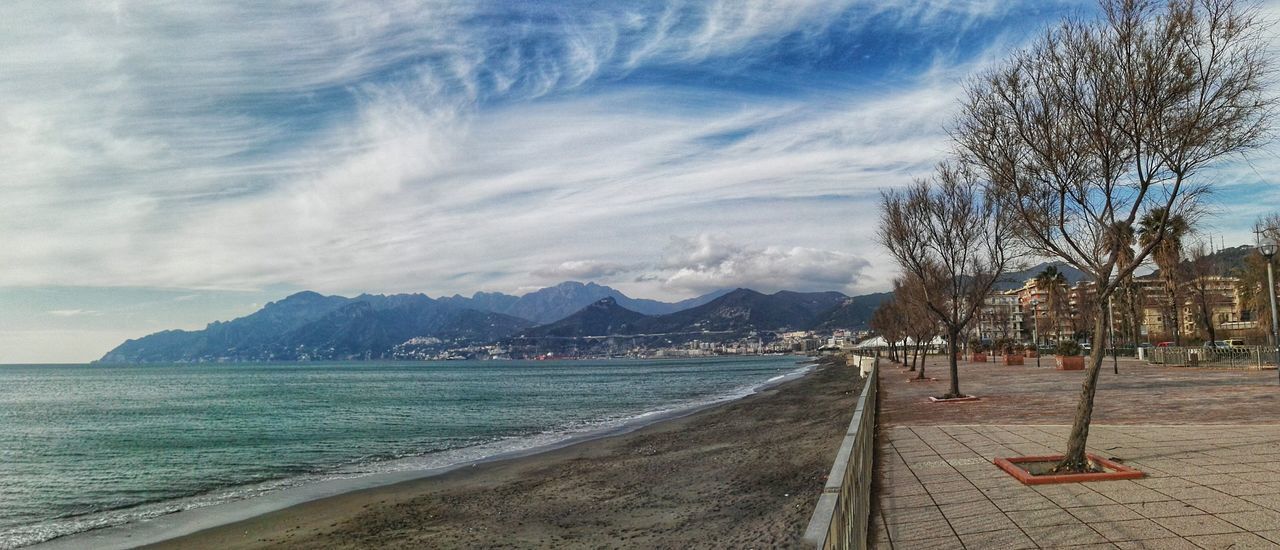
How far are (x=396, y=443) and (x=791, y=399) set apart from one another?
715 inches

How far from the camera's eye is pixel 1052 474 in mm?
7977

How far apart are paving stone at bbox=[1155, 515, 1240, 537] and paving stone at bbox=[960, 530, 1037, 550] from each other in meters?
1.13

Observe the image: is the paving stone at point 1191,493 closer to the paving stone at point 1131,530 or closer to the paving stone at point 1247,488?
the paving stone at point 1247,488

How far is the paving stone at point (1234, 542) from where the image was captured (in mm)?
5137

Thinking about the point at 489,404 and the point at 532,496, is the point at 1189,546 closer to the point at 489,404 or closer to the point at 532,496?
the point at 532,496

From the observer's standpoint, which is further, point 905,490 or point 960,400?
point 960,400

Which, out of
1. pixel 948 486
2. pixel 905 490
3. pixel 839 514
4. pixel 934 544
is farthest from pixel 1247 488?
pixel 839 514

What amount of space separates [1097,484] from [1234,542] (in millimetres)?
2388

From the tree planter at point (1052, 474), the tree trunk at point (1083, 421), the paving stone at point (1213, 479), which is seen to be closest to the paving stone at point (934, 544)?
the tree planter at point (1052, 474)

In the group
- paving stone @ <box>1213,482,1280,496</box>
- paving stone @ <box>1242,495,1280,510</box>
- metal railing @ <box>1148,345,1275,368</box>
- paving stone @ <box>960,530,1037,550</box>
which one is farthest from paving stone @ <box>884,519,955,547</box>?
metal railing @ <box>1148,345,1275,368</box>

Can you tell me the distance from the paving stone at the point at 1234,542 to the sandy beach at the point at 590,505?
3.90 metres

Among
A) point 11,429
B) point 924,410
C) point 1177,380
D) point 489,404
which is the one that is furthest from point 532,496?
point 11,429

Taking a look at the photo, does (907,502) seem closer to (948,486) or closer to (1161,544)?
(948,486)

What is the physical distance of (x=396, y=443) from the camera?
2442cm
